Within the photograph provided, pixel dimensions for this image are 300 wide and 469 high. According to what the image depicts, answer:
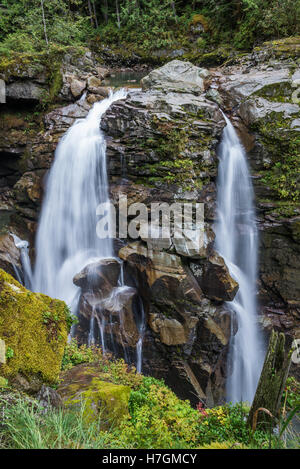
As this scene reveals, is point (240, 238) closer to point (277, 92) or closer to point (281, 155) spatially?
point (281, 155)

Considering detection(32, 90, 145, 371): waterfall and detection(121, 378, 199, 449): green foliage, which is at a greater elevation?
detection(32, 90, 145, 371): waterfall

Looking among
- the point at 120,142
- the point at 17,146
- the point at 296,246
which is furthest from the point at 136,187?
the point at 17,146

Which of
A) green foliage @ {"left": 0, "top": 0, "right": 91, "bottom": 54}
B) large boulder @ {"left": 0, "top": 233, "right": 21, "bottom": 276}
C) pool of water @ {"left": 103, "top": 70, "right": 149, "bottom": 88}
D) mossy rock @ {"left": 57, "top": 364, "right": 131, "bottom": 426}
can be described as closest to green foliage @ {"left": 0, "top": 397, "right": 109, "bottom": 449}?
mossy rock @ {"left": 57, "top": 364, "right": 131, "bottom": 426}

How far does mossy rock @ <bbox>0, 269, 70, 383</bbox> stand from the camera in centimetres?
294

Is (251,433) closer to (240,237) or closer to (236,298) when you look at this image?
(236,298)

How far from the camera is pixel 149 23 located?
55.8ft

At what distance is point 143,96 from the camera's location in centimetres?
895

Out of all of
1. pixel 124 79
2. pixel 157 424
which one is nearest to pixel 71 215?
pixel 157 424

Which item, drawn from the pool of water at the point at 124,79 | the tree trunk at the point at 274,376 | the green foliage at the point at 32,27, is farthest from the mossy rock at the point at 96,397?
the green foliage at the point at 32,27

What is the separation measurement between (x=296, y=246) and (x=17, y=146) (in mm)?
12179

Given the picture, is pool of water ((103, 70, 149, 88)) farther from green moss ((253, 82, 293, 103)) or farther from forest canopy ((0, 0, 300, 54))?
green moss ((253, 82, 293, 103))

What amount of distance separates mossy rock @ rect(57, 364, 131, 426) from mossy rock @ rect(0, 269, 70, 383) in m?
0.54

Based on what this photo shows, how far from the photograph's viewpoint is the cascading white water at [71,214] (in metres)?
8.63
